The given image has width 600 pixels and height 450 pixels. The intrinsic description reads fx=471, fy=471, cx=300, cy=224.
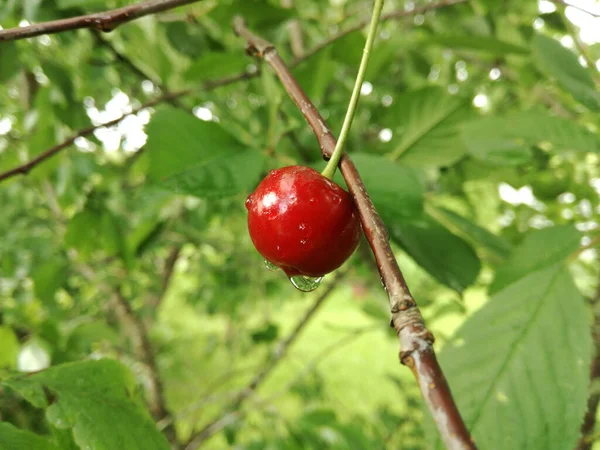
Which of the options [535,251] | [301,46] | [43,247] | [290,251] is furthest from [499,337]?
[43,247]

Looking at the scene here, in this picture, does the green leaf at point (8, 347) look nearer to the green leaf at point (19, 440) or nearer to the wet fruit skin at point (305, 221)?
the green leaf at point (19, 440)

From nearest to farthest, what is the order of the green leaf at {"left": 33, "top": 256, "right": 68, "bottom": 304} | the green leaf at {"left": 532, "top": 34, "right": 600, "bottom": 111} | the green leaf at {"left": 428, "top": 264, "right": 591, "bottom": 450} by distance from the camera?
the green leaf at {"left": 428, "top": 264, "right": 591, "bottom": 450}, the green leaf at {"left": 532, "top": 34, "right": 600, "bottom": 111}, the green leaf at {"left": 33, "top": 256, "right": 68, "bottom": 304}

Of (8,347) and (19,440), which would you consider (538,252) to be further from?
(8,347)

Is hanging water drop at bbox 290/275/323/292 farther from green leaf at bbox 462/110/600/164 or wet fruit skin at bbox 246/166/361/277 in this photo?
green leaf at bbox 462/110/600/164

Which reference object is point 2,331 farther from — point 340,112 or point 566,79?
point 566,79

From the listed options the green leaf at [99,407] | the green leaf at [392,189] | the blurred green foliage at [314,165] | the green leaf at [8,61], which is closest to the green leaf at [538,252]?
the blurred green foliage at [314,165]

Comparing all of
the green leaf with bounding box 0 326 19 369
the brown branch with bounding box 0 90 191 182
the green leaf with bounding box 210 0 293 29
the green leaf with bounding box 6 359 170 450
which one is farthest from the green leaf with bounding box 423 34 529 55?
the green leaf with bounding box 0 326 19 369
